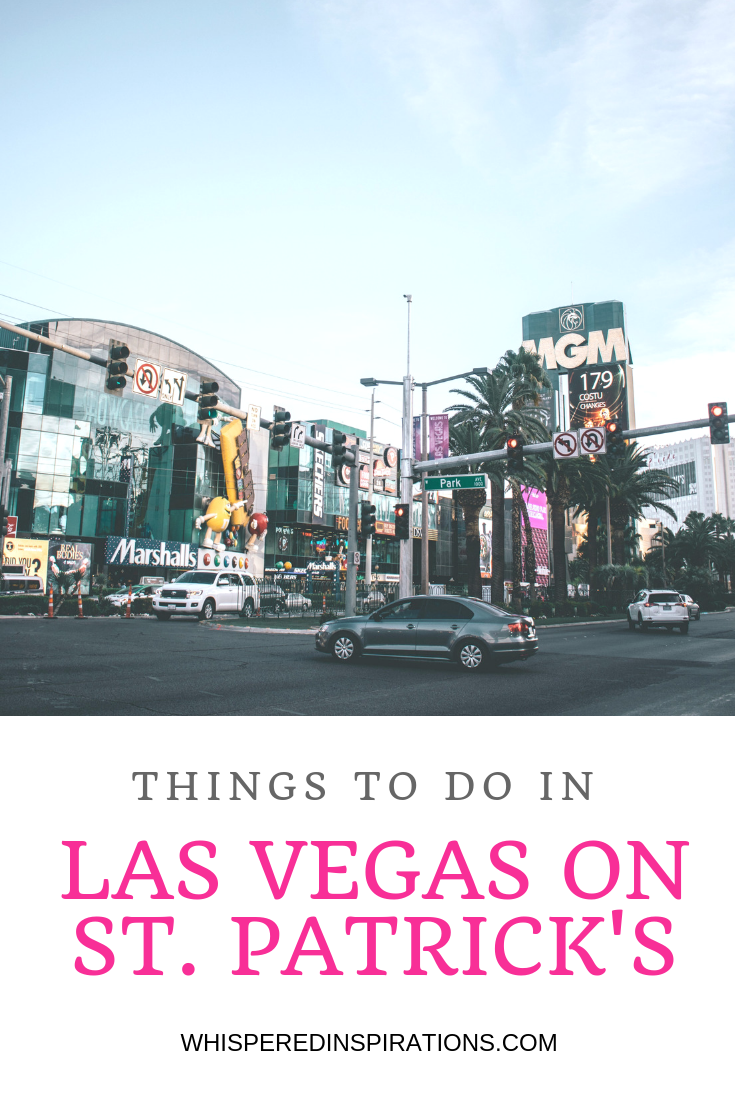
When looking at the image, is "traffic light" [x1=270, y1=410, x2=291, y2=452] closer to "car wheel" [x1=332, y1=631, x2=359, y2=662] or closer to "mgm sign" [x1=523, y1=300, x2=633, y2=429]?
"car wheel" [x1=332, y1=631, x2=359, y2=662]

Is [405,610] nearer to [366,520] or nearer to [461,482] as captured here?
[366,520]

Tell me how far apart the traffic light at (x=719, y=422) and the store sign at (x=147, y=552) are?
4301 centimetres

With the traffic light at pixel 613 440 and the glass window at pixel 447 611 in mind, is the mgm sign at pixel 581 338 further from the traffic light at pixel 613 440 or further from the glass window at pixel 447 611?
the glass window at pixel 447 611

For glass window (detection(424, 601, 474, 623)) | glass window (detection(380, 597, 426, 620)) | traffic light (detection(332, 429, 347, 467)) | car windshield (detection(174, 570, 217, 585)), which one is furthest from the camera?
car windshield (detection(174, 570, 217, 585))

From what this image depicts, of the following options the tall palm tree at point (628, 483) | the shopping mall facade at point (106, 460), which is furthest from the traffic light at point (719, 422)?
the tall palm tree at point (628, 483)

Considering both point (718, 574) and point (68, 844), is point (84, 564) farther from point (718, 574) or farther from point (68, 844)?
point (718, 574)

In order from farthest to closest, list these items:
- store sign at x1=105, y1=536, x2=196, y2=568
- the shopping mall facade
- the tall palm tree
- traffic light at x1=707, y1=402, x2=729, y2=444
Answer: the shopping mall facade → store sign at x1=105, y1=536, x2=196, y2=568 → the tall palm tree → traffic light at x1=707, y1=402, x2=729, y2=444

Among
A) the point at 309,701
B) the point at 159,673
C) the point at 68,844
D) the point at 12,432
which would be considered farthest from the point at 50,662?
the point at 12,432

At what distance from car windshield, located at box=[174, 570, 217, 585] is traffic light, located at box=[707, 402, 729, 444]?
58.3 feet

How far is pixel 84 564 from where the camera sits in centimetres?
5112

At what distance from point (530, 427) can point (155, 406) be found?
33.4 m

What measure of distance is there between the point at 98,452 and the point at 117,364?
45485 mm

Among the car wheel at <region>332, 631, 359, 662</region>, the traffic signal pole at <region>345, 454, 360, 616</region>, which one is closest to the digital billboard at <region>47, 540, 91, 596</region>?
the traffic signal pole at <region>345, 454, 360, 616</region>

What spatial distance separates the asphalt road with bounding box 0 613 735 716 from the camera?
973 centimetres
